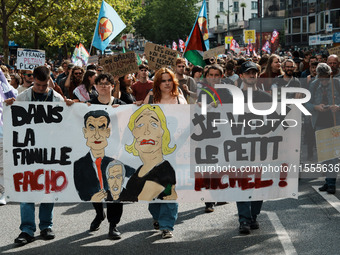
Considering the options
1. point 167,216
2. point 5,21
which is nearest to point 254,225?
point 167,216

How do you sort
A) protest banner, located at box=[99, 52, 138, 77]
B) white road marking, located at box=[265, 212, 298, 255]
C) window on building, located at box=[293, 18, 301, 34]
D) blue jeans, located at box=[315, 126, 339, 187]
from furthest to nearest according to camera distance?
window on building, located at box=[293, 18, 301, 34] < protest banner, located at box=[99, 52, 138, 77] < blue jeans, located at box=[315, 126, 339, 187] < white road marking, located at box=[265, 212, 298, 255]

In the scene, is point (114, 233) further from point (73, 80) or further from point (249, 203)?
point (73, 80)

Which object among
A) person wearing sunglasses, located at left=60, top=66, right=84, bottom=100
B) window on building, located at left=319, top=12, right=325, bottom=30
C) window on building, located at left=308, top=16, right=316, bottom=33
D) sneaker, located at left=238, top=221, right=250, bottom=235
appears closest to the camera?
sneaker, located at left=238, top=221, right=250, bottom=235

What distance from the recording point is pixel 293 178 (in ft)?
20.8

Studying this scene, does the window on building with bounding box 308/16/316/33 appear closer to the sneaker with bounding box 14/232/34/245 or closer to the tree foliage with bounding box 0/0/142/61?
the tree foliage with bounding box 0/0/142/61

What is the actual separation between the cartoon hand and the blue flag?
234 inches

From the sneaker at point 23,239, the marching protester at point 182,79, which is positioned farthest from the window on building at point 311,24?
the sneaker at point 23,239

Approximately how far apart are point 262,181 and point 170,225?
1071 mm

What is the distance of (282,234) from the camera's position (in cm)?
643

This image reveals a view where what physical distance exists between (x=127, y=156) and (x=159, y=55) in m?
4.89

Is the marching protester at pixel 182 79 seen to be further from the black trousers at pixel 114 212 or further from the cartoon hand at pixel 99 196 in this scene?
the cartoon hand at pixel 99 196

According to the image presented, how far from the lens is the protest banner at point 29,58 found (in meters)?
12.9

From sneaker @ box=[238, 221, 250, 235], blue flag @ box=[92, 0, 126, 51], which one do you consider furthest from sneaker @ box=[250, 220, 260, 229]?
blue flag @ box=[92, 0, 126, 51]

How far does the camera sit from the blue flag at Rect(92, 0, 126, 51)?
11662 mm
